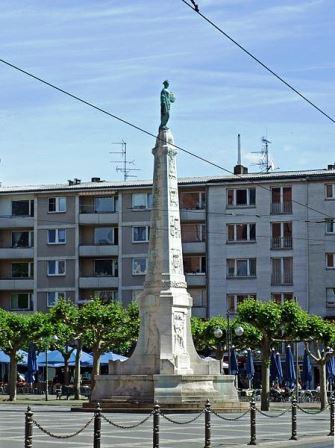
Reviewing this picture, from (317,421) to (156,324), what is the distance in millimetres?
11285

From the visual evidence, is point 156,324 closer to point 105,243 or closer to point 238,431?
point 238,431

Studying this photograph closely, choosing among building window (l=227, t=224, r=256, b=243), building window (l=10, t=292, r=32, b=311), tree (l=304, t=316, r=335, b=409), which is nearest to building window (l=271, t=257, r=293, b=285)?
building window (l=227, t=224, r=256, b=243)

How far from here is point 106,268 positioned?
96625mm

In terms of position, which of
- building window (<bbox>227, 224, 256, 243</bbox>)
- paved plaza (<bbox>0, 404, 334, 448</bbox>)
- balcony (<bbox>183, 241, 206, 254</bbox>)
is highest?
building window (<bbox>227, 224, 256, 243</bbox>)

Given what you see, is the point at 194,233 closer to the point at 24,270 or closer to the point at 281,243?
the point at 281,243

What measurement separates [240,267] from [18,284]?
1852cm

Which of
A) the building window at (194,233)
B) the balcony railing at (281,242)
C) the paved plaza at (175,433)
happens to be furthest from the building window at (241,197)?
the paved plaza at (175,433)

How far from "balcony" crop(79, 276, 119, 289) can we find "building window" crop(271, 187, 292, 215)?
14.2 meters

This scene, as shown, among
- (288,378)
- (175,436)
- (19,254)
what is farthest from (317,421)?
(19,254)

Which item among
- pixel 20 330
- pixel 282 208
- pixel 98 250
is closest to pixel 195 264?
pixel 98 250

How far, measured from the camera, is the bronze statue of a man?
55.7 m

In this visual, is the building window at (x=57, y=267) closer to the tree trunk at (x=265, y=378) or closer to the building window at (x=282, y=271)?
the building window at (x=282, y=271)

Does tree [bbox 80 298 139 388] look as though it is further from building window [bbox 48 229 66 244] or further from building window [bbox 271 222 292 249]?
building window [bbox 48 229 66 244]

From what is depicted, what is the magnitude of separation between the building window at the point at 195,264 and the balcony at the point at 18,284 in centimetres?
1314
